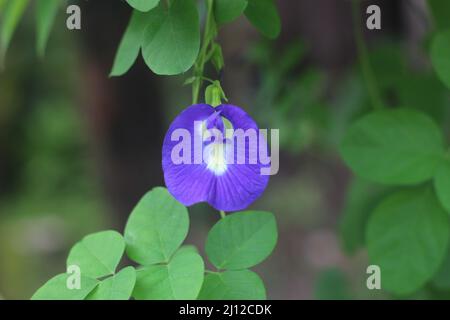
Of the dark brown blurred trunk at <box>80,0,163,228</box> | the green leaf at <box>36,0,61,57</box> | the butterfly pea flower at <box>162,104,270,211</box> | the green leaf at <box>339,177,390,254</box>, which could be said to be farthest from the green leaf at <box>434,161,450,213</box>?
the dark brown blurred trunk at <box>80,0,163,228</box>

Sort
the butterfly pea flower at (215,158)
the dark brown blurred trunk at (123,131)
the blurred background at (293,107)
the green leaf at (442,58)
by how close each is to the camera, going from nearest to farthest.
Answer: the butterfly pea flower at (215,158), the green leaf at (442,58), the blurred background at (293,107), the dark brown blurred trunk at (123,131)

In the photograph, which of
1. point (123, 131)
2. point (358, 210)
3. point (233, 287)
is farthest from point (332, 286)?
point (123, 131)

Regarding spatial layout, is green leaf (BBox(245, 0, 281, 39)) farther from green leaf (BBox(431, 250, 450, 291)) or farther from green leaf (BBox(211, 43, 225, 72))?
green leaf (BBox(431, 250, 450, 291))

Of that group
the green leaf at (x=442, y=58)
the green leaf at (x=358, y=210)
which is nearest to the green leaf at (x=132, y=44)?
the green leaf at (x=442, y=58)

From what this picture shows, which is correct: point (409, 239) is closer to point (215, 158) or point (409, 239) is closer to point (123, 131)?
point (215, 158)

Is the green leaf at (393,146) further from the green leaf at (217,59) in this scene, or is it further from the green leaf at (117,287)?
the green leaf at (117,287)
